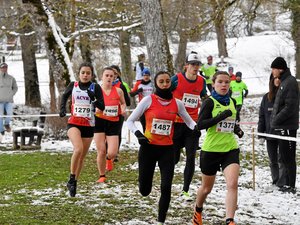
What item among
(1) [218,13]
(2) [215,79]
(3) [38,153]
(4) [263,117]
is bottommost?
(3) [38,153]

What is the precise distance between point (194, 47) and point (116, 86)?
101 feet

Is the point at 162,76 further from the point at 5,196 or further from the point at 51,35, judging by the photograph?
the point at 51,35

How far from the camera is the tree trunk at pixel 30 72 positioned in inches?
1046

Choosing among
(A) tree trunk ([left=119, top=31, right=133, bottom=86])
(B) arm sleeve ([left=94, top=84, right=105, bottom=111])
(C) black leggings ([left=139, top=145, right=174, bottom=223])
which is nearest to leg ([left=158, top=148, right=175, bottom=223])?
(C) black leggings ([left=139, top=145, right=174, bottom=223])

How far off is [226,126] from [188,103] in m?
2.02

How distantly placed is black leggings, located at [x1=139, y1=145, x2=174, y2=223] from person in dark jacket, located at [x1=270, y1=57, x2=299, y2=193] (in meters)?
3.08

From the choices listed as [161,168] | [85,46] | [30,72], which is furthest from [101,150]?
[30,72]

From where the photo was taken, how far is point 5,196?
31.8 ft

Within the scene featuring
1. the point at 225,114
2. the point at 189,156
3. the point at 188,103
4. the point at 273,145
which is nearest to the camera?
the point at 225,114

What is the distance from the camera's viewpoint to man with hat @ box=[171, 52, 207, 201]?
9703mm

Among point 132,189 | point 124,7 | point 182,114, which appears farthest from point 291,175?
point 124,7

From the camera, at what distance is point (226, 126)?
7926 millimetres

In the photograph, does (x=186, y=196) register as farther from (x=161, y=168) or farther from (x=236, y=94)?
(x=236, y=94)

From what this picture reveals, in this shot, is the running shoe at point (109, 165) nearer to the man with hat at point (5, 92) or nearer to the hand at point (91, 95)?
the hand at point (91, 95)
